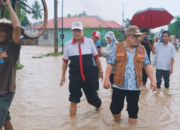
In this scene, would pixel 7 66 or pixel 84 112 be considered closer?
pixel 7 66

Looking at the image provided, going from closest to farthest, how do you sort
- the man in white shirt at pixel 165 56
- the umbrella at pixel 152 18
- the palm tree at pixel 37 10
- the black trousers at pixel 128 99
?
the black trousers at pixel 128 99, the palm tree at pixel 37 10, the man in white shirt at pixel 165 56, the umbrella at pixel 152 18

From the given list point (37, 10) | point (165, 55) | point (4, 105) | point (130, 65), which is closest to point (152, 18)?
point (165, 55)

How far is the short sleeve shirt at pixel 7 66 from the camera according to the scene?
2850mm

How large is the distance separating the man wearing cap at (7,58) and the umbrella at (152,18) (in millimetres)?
5070

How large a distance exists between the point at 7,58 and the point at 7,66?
0.10 meters

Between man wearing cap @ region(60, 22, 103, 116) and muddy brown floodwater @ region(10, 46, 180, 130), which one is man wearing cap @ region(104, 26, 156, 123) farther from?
muddy brown floodwater @ region(10, 46, 180, 130)

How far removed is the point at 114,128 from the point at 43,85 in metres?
4.01

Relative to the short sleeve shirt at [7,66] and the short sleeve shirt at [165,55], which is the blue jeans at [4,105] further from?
the short sleeve shirt at [165,55]

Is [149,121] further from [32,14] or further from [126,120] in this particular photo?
[32,14]

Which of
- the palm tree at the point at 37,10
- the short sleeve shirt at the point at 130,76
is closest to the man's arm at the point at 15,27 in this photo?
the short sleeve shirt at the point at 130,76

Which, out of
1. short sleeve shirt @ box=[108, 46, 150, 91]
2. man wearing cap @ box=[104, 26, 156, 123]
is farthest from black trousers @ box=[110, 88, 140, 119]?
short sleeve shirt @ box=[108, 46, 150, 91]

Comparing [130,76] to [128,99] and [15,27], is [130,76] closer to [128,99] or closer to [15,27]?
[128,99]

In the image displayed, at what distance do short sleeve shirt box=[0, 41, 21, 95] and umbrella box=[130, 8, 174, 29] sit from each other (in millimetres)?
5151

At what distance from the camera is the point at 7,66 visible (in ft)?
9.45
